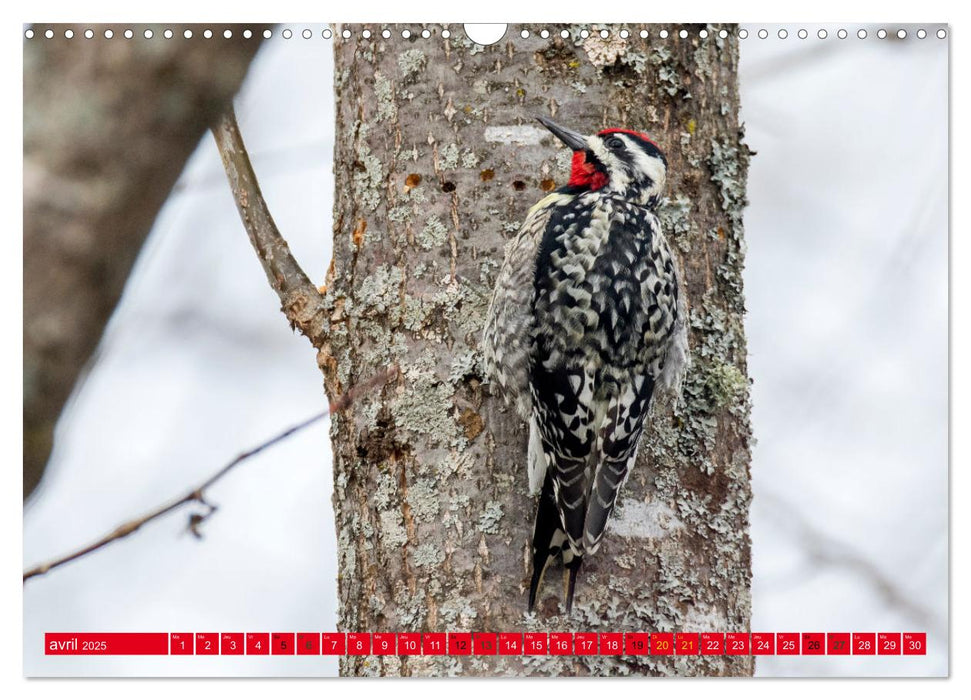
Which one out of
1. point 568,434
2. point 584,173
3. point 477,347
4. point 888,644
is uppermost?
point 584,173

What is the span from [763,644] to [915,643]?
13.8 inches

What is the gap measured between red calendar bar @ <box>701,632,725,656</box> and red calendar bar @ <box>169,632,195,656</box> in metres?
1.16

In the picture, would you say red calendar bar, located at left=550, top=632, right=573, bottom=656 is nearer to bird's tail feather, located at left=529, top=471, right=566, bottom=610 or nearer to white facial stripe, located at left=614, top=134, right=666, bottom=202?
bird's tail feather, located at left=529, top=471, right=566, bottom=610

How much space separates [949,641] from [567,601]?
3.00ft

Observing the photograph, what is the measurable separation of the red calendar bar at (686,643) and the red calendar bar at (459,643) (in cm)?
46

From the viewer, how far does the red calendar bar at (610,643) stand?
7.83ft

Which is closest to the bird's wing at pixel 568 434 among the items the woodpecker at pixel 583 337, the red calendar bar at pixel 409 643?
the woodpecker at pixel 583 337

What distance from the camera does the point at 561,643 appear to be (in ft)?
7.80

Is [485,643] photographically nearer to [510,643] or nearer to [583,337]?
[510,643]

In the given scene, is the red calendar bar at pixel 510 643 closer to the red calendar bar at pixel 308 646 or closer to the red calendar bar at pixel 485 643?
the red calendar bar at pixel 485 643

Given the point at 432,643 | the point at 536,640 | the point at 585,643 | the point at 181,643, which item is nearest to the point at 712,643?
the point at 585,643
